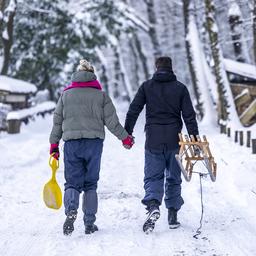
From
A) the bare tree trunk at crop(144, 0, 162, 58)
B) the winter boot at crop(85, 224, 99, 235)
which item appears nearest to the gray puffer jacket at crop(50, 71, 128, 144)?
the winter boot at crop(85, 224, 99, 235)

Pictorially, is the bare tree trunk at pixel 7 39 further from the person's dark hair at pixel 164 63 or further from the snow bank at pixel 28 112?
the person's dark hair at pixel 164 63

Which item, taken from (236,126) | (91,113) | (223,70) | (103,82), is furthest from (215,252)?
(103,82)

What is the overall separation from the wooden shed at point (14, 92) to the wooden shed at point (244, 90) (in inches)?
303

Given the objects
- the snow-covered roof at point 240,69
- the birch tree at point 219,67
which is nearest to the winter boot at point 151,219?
the birch tree at point 219,67

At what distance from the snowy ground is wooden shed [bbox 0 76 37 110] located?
713 cm

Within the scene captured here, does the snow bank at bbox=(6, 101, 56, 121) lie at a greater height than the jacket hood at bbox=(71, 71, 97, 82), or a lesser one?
lesser

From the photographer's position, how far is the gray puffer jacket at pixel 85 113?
6371 mm

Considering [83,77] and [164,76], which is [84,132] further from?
[164,76]

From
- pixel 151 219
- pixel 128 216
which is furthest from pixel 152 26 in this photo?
pixel 151 219

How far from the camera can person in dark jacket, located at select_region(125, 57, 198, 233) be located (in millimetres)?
6531

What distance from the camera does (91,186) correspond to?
649 centimetres

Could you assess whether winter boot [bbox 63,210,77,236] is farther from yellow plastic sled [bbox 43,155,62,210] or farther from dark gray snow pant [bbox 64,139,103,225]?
yellow plastic sled [bbox 43,155,62,210]

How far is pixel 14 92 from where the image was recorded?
20656 mm

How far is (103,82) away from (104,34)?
59.0 feet
